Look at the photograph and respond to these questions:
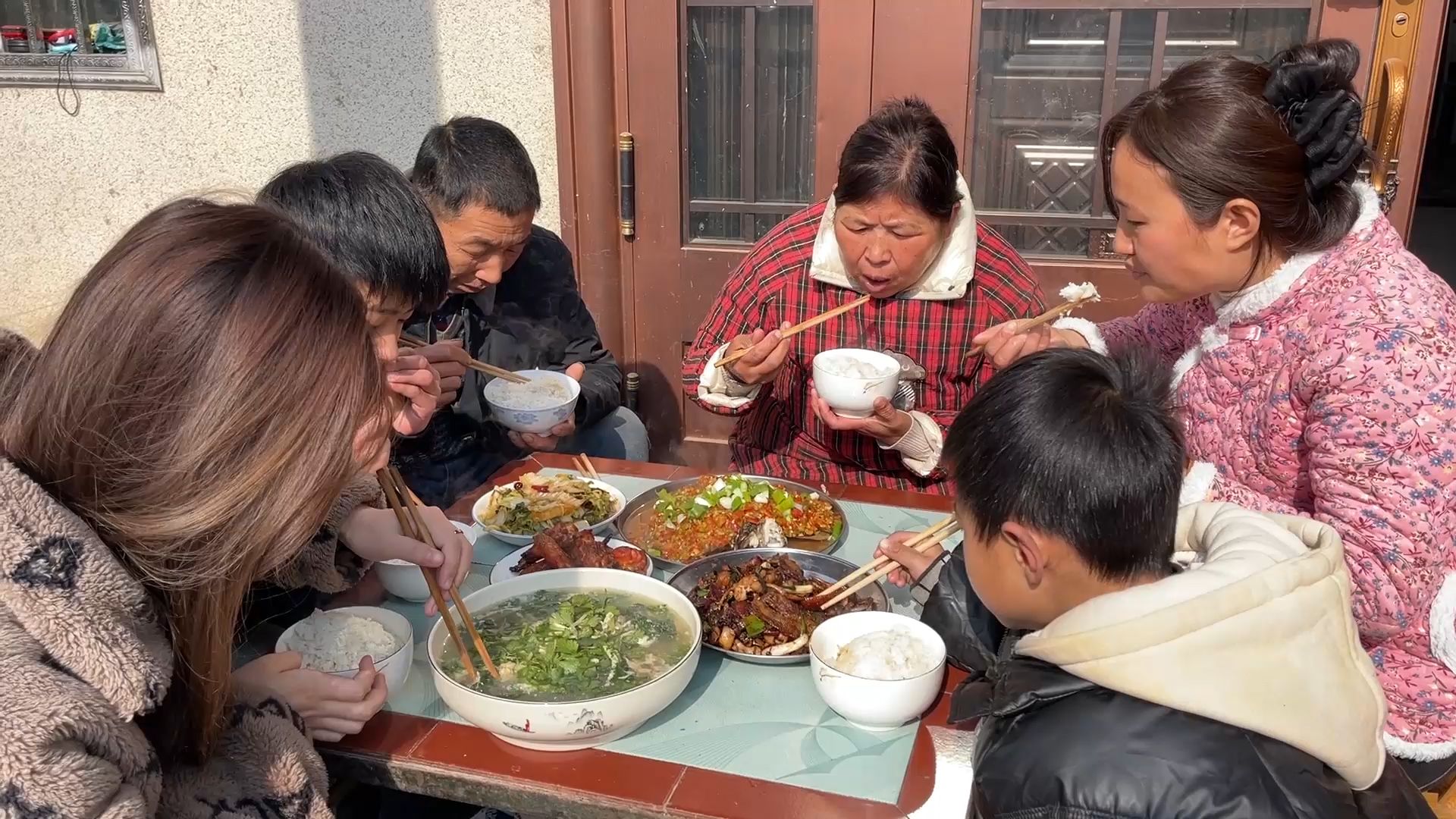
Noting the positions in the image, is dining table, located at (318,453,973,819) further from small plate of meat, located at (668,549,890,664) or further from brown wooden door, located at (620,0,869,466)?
brown wooden door, located at (620,0,869,466)

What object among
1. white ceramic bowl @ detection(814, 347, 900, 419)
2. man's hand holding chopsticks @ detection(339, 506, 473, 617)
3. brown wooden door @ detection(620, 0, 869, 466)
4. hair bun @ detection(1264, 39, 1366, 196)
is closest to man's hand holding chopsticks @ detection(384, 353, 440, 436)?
man's hand holding chopsticks @ detection(339, 506, 473, 617)

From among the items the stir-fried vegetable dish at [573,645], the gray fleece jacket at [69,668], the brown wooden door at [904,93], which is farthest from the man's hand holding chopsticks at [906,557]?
the brown wooden door at [904,93]

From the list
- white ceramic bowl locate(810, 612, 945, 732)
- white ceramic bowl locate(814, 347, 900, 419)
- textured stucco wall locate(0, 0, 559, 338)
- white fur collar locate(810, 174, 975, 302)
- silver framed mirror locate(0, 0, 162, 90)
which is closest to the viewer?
white ceramic bowl locate(810, 612, 945, 732)

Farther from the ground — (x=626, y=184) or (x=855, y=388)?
(x=626, y=184)

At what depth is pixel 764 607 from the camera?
1.92m

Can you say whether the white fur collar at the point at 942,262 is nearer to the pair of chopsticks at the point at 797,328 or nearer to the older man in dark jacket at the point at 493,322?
the pair of chopsticks at the point at 797,328

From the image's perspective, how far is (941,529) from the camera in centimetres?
207

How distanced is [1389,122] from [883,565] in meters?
2.70

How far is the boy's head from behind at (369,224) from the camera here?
2.15 meters

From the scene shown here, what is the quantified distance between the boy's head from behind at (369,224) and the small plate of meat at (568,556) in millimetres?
600

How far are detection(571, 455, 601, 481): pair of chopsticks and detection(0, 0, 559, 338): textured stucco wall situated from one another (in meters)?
1.75

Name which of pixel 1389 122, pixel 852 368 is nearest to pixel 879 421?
pixel 852 368

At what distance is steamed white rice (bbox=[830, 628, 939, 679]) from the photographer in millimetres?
1691

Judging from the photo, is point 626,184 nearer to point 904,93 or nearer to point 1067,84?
point 904,93
